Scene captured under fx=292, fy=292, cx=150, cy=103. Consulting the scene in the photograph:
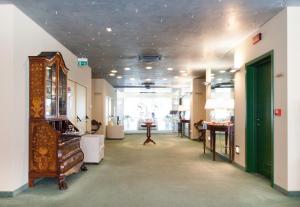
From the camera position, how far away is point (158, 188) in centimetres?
498

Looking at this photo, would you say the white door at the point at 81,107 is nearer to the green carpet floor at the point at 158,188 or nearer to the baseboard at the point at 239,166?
the green carpet floor at the point at 158,188

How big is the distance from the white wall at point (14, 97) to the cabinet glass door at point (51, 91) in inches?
13.5

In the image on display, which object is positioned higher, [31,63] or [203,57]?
[203,57]

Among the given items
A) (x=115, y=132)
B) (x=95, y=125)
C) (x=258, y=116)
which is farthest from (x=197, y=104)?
(x=258, y=116)

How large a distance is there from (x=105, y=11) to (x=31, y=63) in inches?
62.0

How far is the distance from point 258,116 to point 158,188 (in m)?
2.80

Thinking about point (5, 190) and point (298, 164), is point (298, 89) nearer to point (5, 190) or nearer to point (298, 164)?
point (298, 164)

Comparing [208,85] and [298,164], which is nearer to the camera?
[298,164]

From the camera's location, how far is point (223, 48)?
7359mm

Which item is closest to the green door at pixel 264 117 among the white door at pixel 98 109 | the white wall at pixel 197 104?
the white wall at pixel 197 104

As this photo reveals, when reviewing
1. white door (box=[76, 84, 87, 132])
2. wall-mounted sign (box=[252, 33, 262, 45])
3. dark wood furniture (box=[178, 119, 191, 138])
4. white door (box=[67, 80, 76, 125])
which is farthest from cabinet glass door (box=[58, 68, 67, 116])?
dark wood furniture (box=[178, 119, 191, 138])

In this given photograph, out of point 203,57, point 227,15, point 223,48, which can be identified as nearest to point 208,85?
point 203,57

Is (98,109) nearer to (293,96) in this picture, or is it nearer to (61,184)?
(61,184)

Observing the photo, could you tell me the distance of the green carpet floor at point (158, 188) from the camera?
13.9 feet
